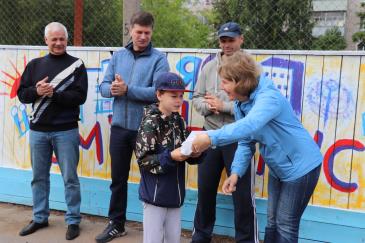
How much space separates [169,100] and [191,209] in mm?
1740

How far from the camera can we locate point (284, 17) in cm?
683

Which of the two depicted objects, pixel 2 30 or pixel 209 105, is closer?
pixel 209 105

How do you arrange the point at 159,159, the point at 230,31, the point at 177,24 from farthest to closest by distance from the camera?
the point at 177,24, the point at 230,31, the point at 159,159

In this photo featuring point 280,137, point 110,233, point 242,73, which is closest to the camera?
point 242,73

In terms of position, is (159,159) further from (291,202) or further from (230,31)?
(230,31)

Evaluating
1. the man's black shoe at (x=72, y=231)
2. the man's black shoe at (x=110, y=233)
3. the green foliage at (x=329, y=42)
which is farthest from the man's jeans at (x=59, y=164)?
the green foliage at (x=329, y=42)

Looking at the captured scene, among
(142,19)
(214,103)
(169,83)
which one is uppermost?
(142,19)

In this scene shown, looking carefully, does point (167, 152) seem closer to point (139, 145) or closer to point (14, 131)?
point (139, 145)

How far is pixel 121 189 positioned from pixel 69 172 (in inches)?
21.3

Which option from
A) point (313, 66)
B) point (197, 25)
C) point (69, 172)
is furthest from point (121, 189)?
point (197, 25)

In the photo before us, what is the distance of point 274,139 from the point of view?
2.60 meters

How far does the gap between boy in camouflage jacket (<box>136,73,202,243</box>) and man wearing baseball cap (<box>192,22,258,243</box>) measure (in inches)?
23.4

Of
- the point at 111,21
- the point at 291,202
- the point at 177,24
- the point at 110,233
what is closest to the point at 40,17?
the point at 111,21

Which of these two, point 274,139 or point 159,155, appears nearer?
point 274,139
